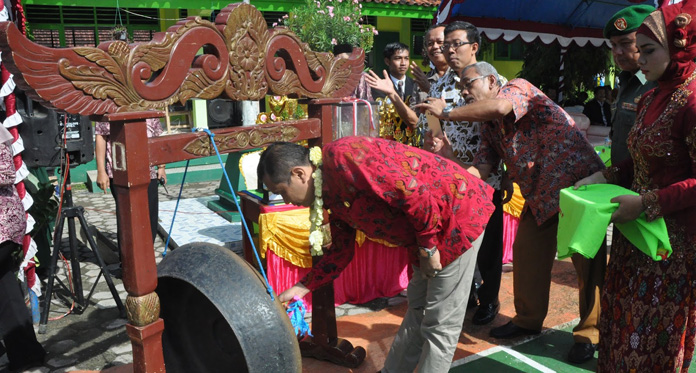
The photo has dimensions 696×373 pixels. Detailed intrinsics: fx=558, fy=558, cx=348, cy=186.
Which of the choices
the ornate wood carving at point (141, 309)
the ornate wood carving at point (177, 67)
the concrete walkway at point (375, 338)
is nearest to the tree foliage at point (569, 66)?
the concrete walkway at point (375, 338)

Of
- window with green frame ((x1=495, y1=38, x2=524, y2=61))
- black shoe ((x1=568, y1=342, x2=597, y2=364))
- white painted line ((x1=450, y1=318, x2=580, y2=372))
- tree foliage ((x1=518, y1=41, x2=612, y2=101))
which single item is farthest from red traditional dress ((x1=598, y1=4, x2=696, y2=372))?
window with green frame ((x1=495, y1=38, x2=524, y2=61))

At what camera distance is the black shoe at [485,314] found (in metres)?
3.36

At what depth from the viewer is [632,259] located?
2.30m

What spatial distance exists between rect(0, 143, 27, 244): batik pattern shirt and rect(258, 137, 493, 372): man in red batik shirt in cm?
149

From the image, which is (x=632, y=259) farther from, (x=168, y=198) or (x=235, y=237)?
(x=168, y=198)

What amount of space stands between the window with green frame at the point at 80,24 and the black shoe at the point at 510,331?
735cm

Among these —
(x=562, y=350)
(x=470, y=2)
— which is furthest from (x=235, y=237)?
(x=470, y=2)

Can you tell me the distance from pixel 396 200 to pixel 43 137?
3.41 meters

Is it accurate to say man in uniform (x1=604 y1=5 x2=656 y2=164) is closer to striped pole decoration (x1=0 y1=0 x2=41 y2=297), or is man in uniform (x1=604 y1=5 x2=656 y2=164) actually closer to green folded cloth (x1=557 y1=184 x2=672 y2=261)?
green folded cloth (x1=557 y1=184 x2=672 y2=261)

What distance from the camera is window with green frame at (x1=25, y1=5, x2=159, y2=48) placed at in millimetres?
8492

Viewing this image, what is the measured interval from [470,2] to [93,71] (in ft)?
23.1

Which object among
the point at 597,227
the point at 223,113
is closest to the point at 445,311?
the point at 597,227

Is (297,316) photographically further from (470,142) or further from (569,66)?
(569,66)

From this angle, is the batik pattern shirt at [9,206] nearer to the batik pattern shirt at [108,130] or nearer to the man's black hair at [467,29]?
the batik pattern shirt at [108,130]
